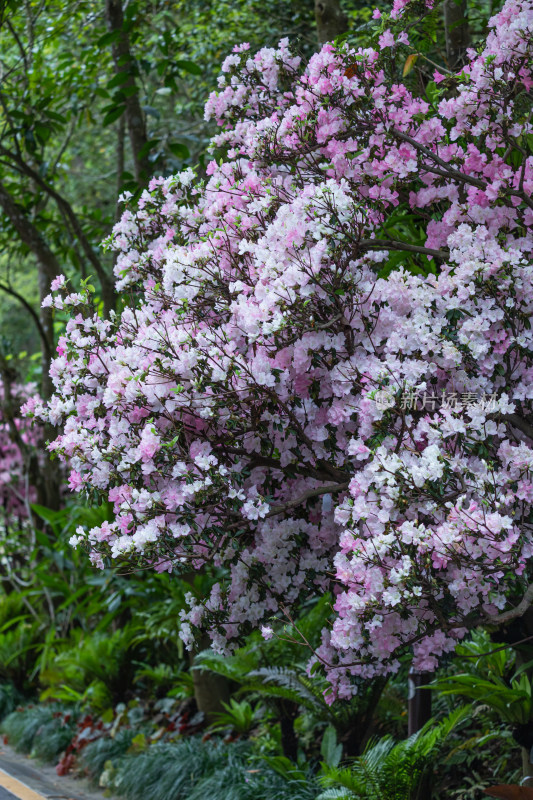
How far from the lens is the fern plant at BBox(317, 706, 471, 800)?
3.47 metres

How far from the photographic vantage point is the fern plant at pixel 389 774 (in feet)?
11.4

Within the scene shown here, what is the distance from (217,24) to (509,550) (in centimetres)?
644

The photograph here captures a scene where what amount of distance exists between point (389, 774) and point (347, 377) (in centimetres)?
173

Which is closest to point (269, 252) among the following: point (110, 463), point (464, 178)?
point (464, 178)

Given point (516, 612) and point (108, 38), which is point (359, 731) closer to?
point (516, 612)

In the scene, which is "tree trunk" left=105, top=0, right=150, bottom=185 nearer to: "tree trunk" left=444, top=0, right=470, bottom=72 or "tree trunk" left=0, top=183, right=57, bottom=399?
"tree trunk" left=0, top=183, right=57, bottom=399

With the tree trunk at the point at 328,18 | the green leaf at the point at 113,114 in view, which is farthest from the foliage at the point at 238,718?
the tree trunk at the point at 328,18

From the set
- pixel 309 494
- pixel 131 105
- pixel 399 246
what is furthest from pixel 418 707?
pixel 131 105

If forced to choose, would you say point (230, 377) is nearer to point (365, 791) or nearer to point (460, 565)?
point (460, 565)

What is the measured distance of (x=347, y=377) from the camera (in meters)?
2.78

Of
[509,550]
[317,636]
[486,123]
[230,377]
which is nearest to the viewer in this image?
[509,550]

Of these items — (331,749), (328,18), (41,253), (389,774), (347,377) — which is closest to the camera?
(347,377)

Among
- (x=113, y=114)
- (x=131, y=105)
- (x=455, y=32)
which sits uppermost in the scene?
(x=131, y=105)

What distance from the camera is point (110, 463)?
3.04 m
